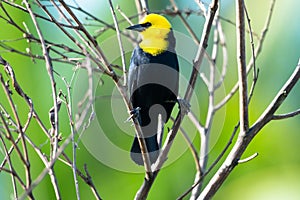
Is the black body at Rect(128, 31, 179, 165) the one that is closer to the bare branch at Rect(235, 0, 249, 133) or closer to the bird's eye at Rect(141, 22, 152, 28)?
the bird's eye at Rect(141, 22, 152, 28)

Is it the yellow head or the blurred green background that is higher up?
the yellow head

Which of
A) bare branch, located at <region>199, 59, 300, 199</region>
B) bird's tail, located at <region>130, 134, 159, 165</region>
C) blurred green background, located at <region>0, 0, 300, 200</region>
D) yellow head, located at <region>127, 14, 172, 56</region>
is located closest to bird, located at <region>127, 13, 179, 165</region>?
yellow head, located at <region>127, 14, 172, 56</region>

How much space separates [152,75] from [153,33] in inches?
7.9

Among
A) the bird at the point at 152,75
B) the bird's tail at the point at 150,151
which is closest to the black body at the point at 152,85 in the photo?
the bird at the point at 152,75

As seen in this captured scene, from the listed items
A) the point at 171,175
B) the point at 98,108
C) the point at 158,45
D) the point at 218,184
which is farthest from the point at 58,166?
the point at 218,184

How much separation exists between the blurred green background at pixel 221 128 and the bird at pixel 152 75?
1.42 feet

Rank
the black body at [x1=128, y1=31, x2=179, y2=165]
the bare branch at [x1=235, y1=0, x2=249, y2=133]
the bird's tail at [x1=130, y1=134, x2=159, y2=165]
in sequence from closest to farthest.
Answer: the bare branch at [x1=235, y1=0, x2=249, y2=133] → the bird's tail at [x1=130, y1=134, x2=159, y2=165] → the black body at [x1=128, y1=31, x2=179, y2=165]

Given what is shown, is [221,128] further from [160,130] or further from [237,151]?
[237,151]

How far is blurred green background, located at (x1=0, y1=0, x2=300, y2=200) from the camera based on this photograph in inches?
123

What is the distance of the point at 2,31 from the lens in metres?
2.82

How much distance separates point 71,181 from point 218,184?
1.88 metres

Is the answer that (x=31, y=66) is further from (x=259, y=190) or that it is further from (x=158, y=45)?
(x=259, y=190)

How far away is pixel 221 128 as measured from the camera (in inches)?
115

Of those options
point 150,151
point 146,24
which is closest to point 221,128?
point 146,24
